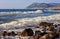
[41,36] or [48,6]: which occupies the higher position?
[41,36]

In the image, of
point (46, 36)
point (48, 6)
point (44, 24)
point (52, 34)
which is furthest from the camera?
point (48, 6)

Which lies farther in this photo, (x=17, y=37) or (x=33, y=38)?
(x=17, y=37)

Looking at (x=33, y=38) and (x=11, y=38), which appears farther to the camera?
(x=11, y=38)

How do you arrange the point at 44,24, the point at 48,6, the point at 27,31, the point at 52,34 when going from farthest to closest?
the point at 48,6 → the point at 44,24 → the point at 27,31 → the point at 52,34

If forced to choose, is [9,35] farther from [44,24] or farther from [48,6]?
[48,6]

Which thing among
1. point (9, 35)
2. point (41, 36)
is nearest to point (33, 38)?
point (41, 36)

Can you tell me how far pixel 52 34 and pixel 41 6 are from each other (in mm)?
140135

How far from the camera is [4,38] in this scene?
10.8 meters

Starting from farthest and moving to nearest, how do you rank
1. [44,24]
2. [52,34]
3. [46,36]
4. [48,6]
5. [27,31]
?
[48,6], [44,24], [27,31], [52,34], [46,36]

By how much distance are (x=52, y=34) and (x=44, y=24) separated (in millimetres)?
6757

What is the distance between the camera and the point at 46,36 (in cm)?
996

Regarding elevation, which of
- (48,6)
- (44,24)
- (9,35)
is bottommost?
(48,6)

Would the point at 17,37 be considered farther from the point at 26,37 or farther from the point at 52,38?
the point at 52,38

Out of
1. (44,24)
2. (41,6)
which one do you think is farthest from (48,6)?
(44,24)
